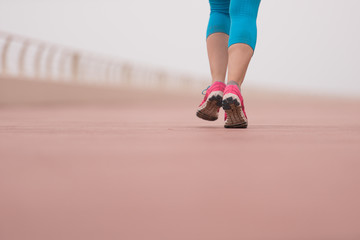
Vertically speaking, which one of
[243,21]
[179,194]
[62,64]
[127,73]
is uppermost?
[127,73]

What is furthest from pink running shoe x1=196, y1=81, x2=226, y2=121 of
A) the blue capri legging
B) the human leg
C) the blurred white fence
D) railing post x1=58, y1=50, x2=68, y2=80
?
railing post x1=58, y1=50, x2=68, y2=80

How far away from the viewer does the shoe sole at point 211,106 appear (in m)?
2.70

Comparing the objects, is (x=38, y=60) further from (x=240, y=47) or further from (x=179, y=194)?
(x=179, y=194)

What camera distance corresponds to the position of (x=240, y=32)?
2.69 meters

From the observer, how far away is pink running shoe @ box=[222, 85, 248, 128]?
241 cm

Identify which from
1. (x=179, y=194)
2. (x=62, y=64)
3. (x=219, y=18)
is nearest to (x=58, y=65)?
(x=62, y=64)

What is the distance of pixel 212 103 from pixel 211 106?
0.02 m

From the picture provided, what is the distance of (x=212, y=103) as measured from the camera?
273 cm

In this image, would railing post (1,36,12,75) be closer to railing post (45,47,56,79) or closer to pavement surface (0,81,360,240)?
railing post (45,47,56,79)

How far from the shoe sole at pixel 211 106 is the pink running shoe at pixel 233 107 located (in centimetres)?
15

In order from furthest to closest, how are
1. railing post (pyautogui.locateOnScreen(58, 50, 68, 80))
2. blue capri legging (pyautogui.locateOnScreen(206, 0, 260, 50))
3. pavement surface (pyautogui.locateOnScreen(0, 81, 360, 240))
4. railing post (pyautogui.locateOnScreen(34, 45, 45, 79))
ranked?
railing post (pyautogui.locateOnScreen(58, 50, 68, 80)) → railing post (pyautogui.locateOnScreen(34, 45, 45, 79)) → blue capri legging (pyautogui.locateOnScreen(206, 0, 260, 50)) → pavement surface (pyautogui.locateOnScreen(0, 81, 360, 240))

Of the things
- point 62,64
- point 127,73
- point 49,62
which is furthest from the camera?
point 127,73

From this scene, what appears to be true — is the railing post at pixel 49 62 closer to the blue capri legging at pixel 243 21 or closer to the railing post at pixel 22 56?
the railing post at pixel 22 56

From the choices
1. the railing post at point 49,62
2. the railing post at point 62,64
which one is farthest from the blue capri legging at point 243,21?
the railing post at point 62,64
